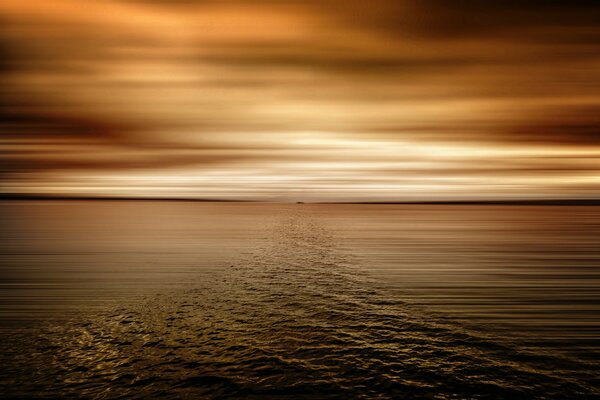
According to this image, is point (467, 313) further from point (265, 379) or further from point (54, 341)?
point (54, 341)

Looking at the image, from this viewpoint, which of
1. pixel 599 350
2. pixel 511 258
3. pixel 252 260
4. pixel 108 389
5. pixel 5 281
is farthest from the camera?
pixel 511 258

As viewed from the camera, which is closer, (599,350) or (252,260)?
(599,350)

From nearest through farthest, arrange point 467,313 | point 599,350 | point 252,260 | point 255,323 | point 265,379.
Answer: point 265,379, point 599,350, point 255,323, point 467,313, point 252,260

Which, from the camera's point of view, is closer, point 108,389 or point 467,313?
point 108,389

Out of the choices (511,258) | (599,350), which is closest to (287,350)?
(599,350)

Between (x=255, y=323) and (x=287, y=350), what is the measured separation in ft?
11.0

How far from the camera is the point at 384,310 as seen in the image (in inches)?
798

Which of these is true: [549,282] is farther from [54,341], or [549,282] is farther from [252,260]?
[54,341]

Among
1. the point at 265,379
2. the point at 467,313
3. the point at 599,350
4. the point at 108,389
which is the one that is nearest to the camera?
the point at 108,389

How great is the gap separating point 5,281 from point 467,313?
28.8 m

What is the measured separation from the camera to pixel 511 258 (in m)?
41.3

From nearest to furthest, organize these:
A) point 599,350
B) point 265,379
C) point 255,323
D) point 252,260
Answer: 1. point 265,379
2. point 599,350
3. point 255,323
4. point 252,260

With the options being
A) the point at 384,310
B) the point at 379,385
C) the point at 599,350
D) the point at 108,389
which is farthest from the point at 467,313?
the point at 108,389

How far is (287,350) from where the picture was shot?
14727 mm
